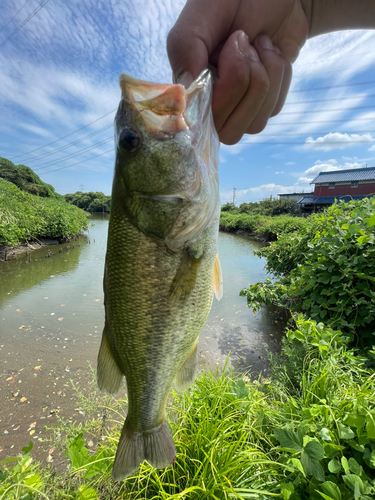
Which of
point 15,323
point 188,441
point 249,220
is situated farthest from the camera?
point 249,220

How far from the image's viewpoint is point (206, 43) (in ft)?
4.27

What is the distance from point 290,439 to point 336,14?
2924 mm

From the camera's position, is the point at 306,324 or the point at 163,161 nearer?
the point at 163,161

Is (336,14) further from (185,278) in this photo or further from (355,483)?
(355,483)

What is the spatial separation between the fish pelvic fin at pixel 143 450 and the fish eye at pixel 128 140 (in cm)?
148

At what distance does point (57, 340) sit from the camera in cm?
623

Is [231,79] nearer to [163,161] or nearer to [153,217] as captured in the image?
[163,161]

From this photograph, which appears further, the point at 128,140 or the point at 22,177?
the point at 22,177

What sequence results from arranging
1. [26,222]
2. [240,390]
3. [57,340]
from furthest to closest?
[26,222], [57,340], [240,390]

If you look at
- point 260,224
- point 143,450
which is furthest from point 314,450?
point 260,224

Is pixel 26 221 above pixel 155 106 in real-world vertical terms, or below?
below

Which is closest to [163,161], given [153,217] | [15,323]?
[153,217]

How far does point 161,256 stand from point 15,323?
7503mm

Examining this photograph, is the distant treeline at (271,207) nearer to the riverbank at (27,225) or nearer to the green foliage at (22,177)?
the riverbank at (27,225)
